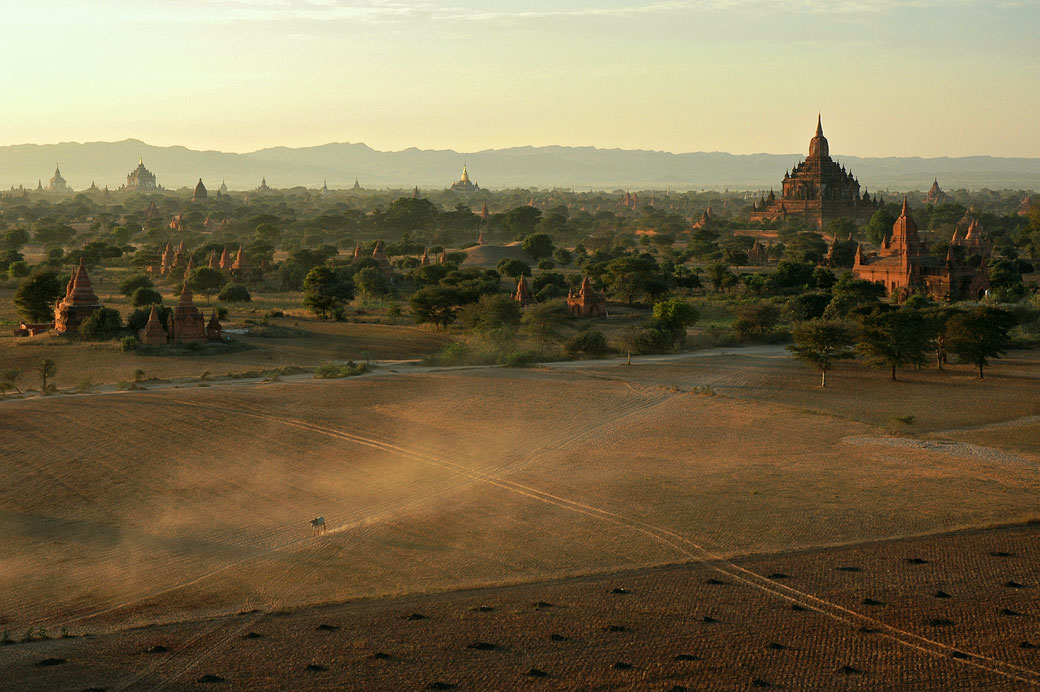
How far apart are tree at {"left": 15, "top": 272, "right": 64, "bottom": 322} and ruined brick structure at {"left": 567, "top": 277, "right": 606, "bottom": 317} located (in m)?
24.0

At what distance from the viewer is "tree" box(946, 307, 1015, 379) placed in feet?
116

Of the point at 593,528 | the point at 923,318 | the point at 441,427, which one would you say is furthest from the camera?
the point at 923,318

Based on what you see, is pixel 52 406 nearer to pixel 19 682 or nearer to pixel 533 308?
pixel 19 682

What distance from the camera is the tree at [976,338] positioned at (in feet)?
116

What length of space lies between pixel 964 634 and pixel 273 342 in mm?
32691

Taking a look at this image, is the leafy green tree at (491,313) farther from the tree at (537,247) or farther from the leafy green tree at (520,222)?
the leafy green tree at (520,222)

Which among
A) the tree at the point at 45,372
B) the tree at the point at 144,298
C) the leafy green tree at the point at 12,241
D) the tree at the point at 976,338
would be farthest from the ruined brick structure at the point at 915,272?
the leafy green tree at the point at 12,241

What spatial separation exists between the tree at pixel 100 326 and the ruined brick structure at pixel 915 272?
38.5m

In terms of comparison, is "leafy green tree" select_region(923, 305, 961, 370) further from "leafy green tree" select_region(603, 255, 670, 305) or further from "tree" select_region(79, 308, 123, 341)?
"tree" select_region(79, 308, 123, 341)

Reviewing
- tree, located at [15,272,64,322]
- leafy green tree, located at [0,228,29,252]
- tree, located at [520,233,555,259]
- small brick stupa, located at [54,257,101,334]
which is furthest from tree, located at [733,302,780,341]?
leafy green tree, located at [0,228,29,252]

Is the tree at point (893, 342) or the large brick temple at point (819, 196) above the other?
the large brick temple at point (819, 196)

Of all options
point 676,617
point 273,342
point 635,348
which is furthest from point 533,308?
point 676,617

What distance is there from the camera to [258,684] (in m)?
13.6

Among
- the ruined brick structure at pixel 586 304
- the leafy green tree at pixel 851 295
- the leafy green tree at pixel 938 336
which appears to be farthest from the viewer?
the ruined brick structure at pixel 586 304
